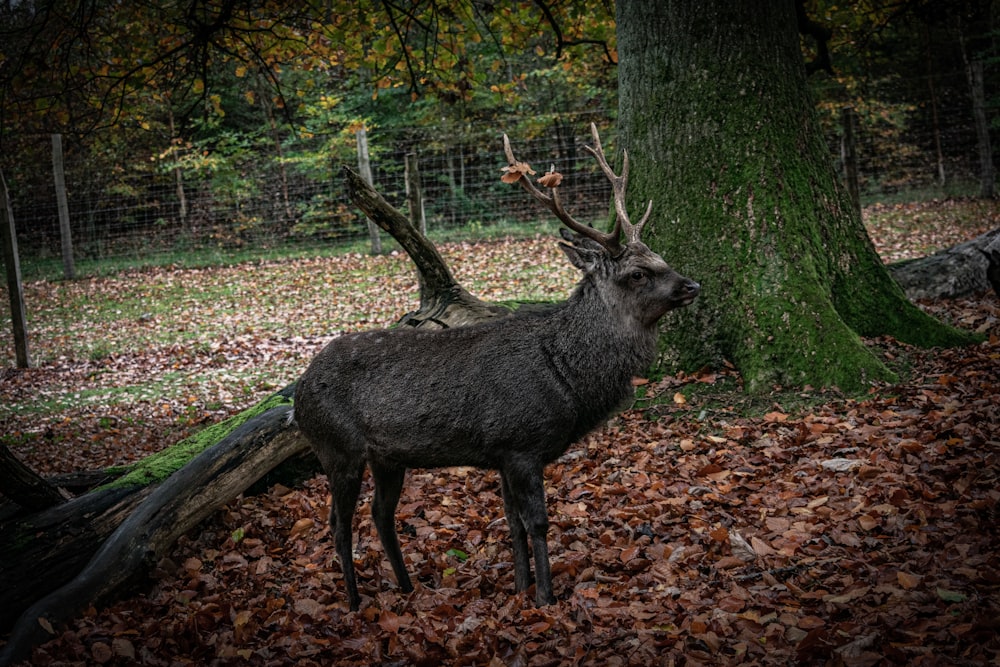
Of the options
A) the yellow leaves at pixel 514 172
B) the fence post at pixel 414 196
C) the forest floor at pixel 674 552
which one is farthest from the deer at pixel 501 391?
the fence post at pixel 414 196

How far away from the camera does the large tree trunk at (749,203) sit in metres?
6.38

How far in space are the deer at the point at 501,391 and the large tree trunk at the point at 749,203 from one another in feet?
6.25

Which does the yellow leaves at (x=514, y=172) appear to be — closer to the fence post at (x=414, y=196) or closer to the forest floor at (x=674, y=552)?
the forest floor at (x=674, y=552)

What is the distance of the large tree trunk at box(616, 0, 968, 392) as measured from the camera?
6383 millimetres

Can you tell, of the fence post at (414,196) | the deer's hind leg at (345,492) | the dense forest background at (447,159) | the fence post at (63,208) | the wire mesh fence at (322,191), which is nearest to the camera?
the deer's hind leg at (345,492)

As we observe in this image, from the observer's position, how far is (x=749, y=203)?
6582 millimetres

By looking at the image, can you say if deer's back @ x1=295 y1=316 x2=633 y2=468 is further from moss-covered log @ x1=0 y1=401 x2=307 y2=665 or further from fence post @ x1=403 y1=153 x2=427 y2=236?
fence post @ x1=403 y1=153 x2=427 y2=236

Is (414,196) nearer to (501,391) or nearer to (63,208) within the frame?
(501,391)

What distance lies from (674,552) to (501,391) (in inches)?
55.3

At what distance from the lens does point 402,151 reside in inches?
827

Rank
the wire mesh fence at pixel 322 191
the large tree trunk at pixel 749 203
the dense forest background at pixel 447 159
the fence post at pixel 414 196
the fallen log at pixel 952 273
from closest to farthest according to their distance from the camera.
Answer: the large tree trunk at pixel 749 203 < the fallen log at pixel 952 273 < the fence post at pixel 414 196 < the dense forest background at pixel 447 159 < the wire mesh fence at pixel 322 191

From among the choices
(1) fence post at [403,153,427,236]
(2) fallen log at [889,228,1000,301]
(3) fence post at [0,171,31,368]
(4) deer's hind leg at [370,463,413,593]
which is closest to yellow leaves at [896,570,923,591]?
(4) deer's hind leg at [370,463,413,593]

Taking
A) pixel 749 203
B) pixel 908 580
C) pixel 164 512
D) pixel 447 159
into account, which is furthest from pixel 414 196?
pixel 447 159

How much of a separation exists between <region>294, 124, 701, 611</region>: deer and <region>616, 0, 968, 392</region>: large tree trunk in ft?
6.25
